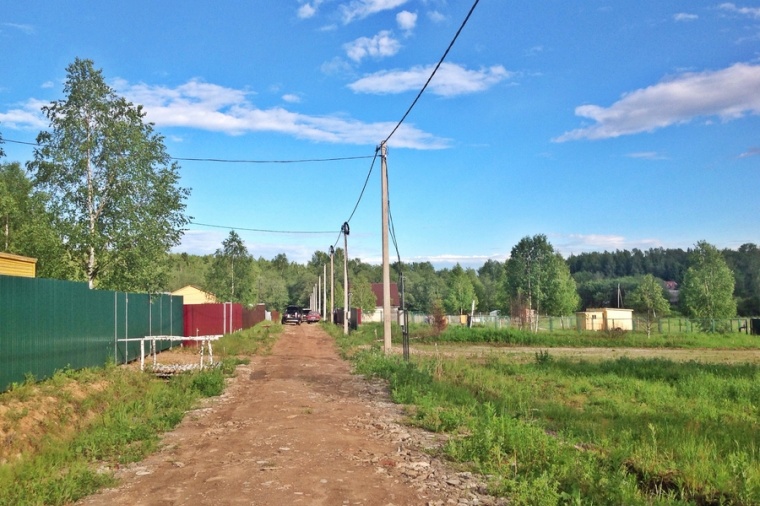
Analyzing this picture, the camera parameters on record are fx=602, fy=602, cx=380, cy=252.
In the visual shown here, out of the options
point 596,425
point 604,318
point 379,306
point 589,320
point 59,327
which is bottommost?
point 589,320

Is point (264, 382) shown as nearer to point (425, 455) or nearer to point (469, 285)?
point (425, 455)

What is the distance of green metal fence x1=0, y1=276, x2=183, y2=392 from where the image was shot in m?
9.91

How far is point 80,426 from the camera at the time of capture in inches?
371

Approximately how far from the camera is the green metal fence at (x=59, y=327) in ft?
32.5

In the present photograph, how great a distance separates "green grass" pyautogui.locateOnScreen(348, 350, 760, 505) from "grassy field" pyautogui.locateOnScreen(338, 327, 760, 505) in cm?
2

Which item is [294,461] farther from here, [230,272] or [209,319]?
[230,272]

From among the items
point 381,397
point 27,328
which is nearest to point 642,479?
point 381,397

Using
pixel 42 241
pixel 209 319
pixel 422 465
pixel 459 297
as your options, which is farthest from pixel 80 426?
pixel 459 297

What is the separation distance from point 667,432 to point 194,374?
10.4 m

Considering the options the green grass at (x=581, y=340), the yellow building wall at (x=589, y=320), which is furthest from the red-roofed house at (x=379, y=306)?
the green grass at (x=581, y=340)

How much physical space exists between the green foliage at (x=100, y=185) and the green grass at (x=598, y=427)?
8.55 metres

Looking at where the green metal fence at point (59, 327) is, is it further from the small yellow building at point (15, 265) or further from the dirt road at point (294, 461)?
the dirt road at point (294, 461)

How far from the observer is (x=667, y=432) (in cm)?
872

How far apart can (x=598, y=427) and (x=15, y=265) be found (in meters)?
13.1
